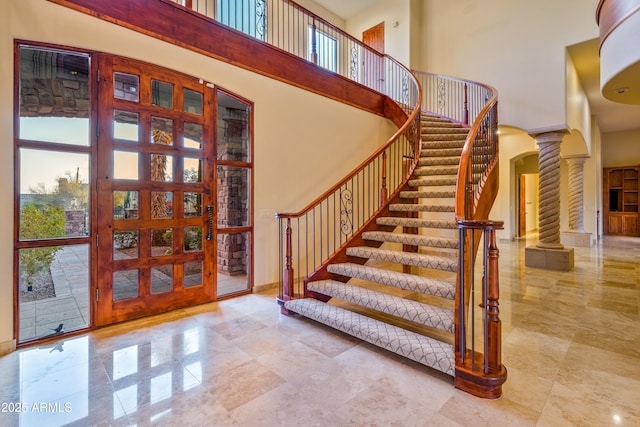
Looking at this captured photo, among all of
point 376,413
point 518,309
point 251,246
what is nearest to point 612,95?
point 518,309

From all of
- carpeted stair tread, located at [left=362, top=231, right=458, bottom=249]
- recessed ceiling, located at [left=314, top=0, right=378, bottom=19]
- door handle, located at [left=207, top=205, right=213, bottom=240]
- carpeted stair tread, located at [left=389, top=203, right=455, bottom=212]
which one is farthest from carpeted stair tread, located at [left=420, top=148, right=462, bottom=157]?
recessed ceiling, located at [left=314, top=0, right=378, bottom=19]

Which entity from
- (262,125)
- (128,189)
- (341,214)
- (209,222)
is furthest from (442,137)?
(128,189)

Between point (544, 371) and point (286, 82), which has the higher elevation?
point (286, 82)

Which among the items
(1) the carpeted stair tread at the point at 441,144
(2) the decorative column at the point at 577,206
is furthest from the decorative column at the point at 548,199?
(2) the decorative column at the point at 577,206

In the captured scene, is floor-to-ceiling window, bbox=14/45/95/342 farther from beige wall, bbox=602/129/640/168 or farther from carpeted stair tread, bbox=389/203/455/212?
beige wall, bbox=602/129/640/168

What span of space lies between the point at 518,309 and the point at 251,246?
3265 millimetres

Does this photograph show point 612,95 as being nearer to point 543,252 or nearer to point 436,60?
point 543,252

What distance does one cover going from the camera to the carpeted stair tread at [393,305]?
2.44 metres

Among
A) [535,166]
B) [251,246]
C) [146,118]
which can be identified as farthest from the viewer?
[535,166]

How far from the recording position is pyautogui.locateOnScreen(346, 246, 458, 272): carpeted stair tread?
9.23ft

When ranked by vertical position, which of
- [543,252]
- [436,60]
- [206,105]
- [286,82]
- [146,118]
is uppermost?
[436,60]

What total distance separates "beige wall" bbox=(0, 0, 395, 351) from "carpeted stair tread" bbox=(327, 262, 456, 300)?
133 centimetres

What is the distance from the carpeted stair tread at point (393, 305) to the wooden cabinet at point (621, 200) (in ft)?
40.5

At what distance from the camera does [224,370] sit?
2301mm
